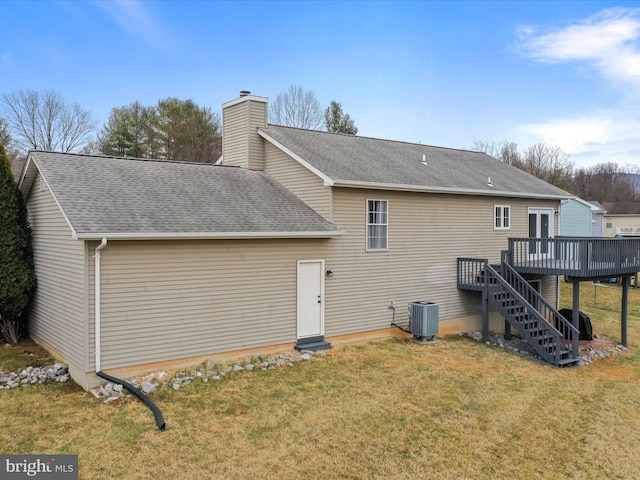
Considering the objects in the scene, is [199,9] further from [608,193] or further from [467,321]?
[608,193]

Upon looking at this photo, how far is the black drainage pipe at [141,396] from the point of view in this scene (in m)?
7.04

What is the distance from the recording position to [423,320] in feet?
41.1

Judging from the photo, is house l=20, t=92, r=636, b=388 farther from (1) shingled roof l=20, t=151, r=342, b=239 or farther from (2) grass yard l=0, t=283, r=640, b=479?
(2) grass yard l=0, t=283, r=640, b=479

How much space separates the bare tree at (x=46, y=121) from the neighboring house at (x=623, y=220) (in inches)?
1851

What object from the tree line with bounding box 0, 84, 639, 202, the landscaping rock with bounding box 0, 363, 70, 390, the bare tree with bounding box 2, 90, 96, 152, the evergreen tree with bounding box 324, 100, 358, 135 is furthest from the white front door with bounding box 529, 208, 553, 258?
the bare tree with bounding box 2, 90, 96, 152

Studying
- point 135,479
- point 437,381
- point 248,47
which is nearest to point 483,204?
point 437,381

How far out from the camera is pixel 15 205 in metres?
11.1

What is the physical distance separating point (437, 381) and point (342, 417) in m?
2.78

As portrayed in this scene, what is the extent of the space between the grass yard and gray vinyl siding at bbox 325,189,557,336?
1931 millimetres

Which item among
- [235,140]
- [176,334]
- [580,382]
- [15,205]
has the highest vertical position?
[235,140]

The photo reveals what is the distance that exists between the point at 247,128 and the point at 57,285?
21.2 ft

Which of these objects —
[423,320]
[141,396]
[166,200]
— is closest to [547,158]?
[423,320]
